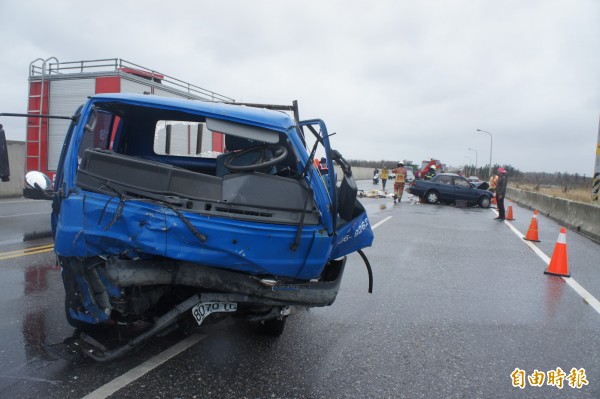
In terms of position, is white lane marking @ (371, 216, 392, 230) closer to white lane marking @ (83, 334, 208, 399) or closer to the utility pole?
the utility pole

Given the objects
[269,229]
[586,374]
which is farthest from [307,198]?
[586,374]

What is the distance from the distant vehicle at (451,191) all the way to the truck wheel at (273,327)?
779 inches

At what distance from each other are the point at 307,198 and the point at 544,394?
87.7 inches

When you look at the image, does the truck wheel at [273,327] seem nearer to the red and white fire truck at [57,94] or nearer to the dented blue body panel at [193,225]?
the dented blue body panel at [193,225]

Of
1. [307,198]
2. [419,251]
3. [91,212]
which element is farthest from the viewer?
[419,251]

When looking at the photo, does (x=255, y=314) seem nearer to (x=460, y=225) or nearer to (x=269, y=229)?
(x=269, y=229)

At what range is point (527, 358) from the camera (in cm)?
403

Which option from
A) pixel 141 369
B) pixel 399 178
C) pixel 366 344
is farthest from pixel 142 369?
pixel 399 178

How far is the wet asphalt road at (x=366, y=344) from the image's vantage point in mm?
3283

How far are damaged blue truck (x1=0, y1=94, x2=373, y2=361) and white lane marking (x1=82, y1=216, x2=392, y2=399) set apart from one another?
18 cm

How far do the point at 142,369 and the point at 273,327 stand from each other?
3.88 feet

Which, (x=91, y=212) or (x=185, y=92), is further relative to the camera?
(x=185, y=92)

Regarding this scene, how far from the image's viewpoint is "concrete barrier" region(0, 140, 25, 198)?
17375mm

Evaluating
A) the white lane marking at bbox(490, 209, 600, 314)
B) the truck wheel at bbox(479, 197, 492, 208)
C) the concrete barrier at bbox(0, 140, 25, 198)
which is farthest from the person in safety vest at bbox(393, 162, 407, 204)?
the concrete barrier at bbox(0, 140, 25, 198)
